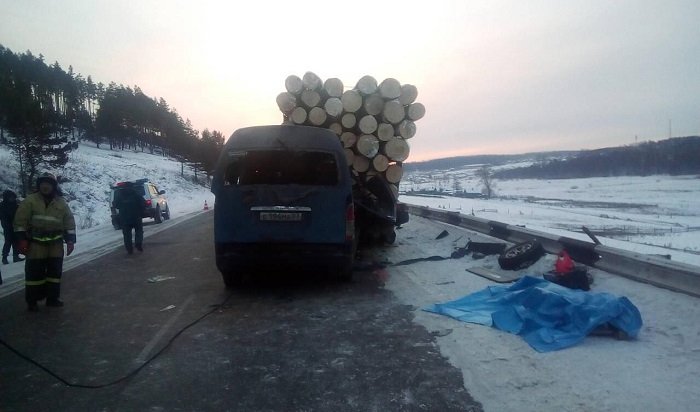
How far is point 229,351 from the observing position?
466 cm

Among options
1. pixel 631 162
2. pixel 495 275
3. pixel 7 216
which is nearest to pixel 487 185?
pixel 631 162

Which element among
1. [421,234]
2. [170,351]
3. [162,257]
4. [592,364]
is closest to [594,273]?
[592,364]

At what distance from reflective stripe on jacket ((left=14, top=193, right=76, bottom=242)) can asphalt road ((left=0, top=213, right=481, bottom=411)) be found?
100 cm

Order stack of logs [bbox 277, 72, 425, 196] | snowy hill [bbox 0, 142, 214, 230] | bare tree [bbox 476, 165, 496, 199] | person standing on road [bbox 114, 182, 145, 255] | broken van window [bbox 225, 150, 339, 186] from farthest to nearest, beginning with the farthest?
bare tree [bbox 476, 165, 496, 199] < snowy hill [bbox 0, 142, 214, 230] < person standing on road [bbox 114, 182, 145, 255] < stack of logs [bbox 277, 72, 425, 196] < broken van window [bbox 225, 150, 339, 186]

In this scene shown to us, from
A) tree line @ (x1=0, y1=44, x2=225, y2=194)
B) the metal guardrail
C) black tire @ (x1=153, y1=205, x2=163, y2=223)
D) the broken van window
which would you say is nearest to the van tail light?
the broken van window

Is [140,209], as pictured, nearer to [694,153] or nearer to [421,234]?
[421,234]

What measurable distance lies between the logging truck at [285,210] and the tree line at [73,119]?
36.9 m

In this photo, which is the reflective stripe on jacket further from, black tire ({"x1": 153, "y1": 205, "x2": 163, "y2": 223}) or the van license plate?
black tire ({"x1": 153, "y1": 205, "x2": 163, "y2": 223})

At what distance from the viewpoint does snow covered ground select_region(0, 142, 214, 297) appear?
11391mm

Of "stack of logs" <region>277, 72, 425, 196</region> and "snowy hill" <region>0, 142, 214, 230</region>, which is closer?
"stack of logs" <region>277, 72, 425, 196</region>

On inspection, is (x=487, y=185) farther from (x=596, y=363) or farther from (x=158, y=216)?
(x=596, y=363)

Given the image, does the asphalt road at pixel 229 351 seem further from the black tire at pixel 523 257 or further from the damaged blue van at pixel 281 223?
the black tire at pixel 523 257

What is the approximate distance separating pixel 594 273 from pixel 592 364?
2.94 m

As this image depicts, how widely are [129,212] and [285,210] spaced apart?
6631mm
